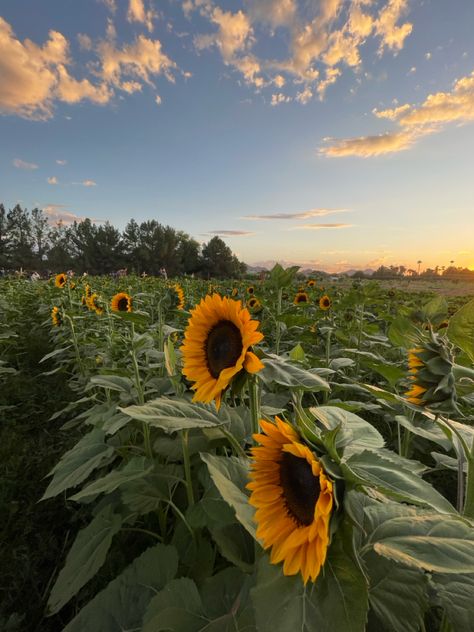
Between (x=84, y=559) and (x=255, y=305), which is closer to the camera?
(x=84, y=559)

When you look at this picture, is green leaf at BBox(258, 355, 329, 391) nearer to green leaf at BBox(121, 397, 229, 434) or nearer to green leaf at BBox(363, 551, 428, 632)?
green leaf at BBox(121, 397, 229, 434)

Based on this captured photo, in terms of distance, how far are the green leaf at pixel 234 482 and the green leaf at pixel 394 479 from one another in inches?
10.2

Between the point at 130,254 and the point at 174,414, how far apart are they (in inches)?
2438

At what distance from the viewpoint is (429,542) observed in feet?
2.41

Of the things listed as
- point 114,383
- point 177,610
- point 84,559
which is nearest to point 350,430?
point 177,610

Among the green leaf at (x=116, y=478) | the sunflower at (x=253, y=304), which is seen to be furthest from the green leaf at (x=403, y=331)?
the sunflower at (x=253, y=304)

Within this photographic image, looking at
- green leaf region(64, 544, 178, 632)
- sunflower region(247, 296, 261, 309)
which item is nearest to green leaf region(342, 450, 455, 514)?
green leaf region(64, 544, 178, 632)

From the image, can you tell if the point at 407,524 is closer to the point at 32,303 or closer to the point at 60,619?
the point at 60,619

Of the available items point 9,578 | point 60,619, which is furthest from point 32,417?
point 60,619

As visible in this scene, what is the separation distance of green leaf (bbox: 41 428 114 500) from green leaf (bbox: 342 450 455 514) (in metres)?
1.17

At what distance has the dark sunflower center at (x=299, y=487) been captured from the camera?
0.76 meters

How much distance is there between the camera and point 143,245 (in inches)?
2349

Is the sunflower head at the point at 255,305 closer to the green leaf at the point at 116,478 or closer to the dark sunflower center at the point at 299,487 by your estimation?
the green leaf at the point at 116,478

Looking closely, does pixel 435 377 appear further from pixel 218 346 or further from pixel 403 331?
pixel 218 346
